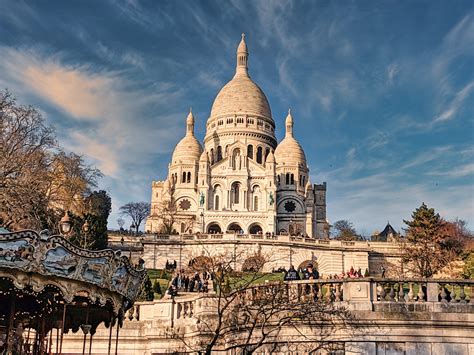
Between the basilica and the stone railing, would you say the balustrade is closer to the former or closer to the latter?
the stone railing

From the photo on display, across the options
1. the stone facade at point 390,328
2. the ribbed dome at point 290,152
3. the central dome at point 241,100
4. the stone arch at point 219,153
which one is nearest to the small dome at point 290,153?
the ribbed dome at point 290,152

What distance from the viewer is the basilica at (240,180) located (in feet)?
278

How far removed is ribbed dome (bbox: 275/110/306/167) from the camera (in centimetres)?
9650

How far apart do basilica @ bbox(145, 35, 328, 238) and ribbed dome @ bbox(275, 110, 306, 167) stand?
0.07m

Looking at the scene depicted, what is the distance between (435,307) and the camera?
15.9m

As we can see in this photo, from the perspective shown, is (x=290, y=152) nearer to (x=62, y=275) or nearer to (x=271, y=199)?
(x=271, y=199)

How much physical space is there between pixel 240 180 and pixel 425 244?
3955 centimetres

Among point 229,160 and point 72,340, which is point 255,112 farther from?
point 72,340

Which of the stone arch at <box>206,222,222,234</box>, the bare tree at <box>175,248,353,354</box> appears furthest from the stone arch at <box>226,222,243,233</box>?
the bare tree at <box>175,248,353,354</box>

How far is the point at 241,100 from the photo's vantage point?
10519 centimetres

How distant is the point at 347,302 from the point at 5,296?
778 cm

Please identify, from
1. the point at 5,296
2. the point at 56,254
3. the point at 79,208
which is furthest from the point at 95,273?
the point at 79,208

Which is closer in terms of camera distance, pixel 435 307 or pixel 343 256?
pixel 435 307

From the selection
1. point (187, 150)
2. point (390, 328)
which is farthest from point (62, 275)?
point (187, 150)
